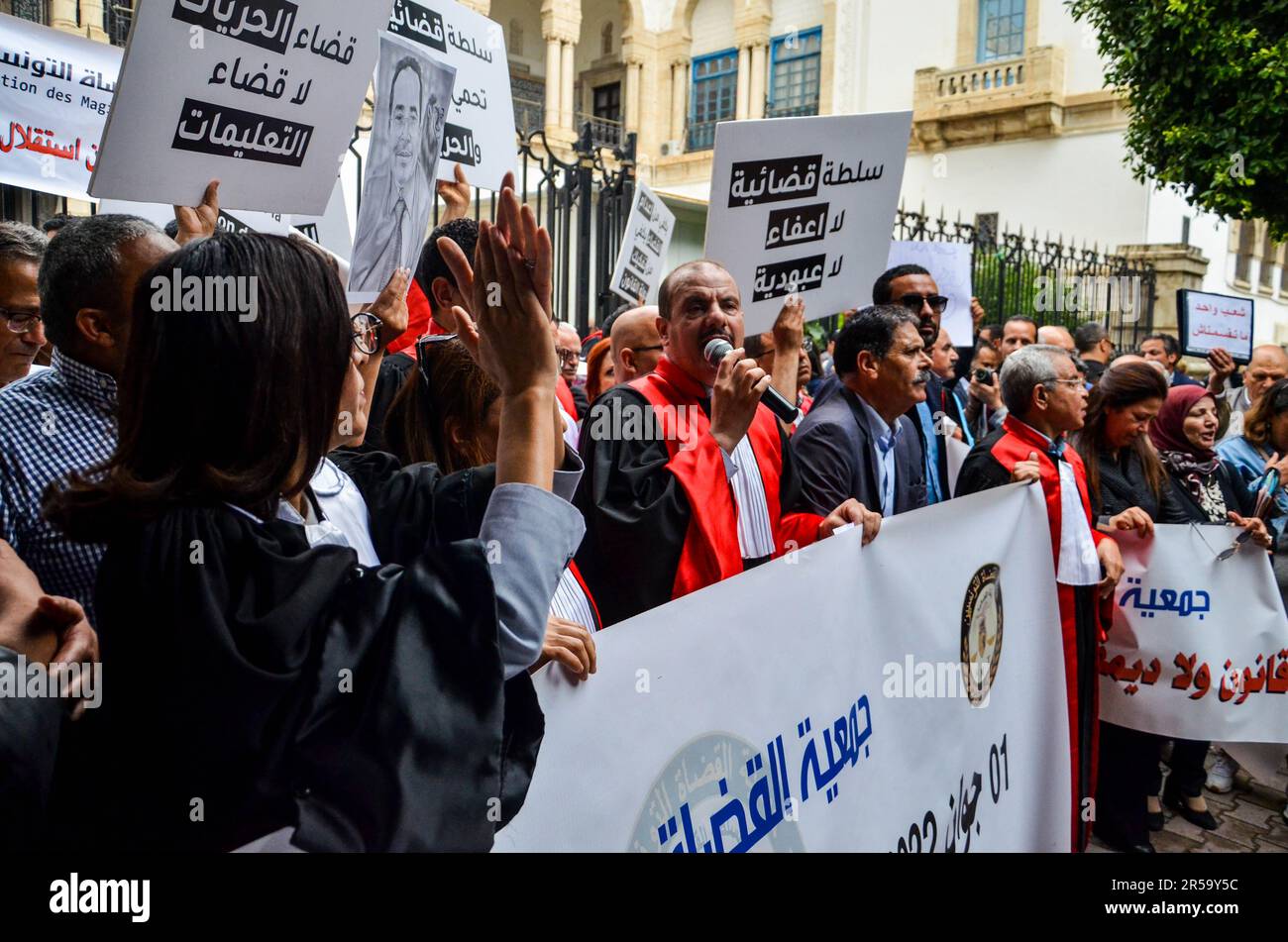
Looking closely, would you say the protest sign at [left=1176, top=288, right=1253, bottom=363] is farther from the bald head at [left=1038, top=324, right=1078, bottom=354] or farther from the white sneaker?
the white sneaker

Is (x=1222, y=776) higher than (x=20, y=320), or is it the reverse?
(x=20, y=320)

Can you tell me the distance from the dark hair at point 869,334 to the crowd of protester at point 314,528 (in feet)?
2.30

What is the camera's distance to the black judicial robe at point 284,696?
1.22 m

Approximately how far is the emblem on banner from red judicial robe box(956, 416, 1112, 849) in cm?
56

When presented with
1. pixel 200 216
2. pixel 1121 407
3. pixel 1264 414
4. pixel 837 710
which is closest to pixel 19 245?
pixel 200 216

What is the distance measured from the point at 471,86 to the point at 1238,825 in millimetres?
4379

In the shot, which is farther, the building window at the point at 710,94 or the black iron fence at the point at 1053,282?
the building window at the point at 710,94

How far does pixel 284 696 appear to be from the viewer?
125cm

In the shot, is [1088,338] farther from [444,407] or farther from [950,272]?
[444,407]

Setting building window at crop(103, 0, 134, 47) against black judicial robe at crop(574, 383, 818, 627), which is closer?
black judicial robe at crop(574, 383, 818, 627)

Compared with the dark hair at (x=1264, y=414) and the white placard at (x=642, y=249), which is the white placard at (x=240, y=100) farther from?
the dark hair at (x=1264, y=414)

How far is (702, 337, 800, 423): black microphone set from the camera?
276 centimetres

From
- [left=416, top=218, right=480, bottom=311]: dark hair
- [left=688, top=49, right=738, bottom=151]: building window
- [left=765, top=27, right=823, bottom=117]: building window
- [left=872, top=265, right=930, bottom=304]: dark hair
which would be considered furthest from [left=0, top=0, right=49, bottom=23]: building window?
[left=688, top=49, right=738, bottom=151]: building window

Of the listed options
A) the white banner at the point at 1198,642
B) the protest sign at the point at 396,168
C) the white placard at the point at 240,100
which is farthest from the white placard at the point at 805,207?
the white banner at the point at 1198,642
